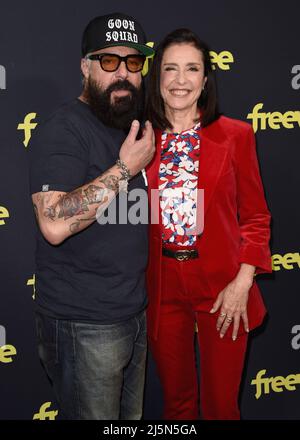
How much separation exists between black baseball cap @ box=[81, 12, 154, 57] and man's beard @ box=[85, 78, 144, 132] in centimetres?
13

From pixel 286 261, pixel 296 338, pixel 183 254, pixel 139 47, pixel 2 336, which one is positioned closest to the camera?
pixel 139 47

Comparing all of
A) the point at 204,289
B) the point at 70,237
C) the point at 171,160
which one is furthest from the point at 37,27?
the point at 204,289

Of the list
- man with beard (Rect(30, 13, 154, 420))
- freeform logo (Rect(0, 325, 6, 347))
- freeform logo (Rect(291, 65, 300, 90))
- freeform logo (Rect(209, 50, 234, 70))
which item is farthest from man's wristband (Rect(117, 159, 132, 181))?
freeform logo (Rect(291, 65, 300, 90))

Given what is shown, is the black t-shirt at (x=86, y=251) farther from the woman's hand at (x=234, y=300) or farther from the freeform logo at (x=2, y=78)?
the freeform logo at (x=2, y=78)

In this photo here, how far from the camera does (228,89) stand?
9.13 ft

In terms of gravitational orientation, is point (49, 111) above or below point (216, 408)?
above

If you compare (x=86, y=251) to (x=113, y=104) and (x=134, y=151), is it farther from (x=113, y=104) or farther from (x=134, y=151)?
(x=113, y=104)

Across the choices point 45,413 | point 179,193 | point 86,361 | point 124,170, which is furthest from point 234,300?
point 45,413

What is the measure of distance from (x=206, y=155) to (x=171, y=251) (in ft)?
1.38

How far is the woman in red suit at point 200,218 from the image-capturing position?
2254 mm

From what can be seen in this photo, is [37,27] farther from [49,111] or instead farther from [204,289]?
[204,289]

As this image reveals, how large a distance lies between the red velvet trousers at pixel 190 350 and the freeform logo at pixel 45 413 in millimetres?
689

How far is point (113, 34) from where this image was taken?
200 cm

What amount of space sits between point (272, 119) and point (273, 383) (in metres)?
1.52
